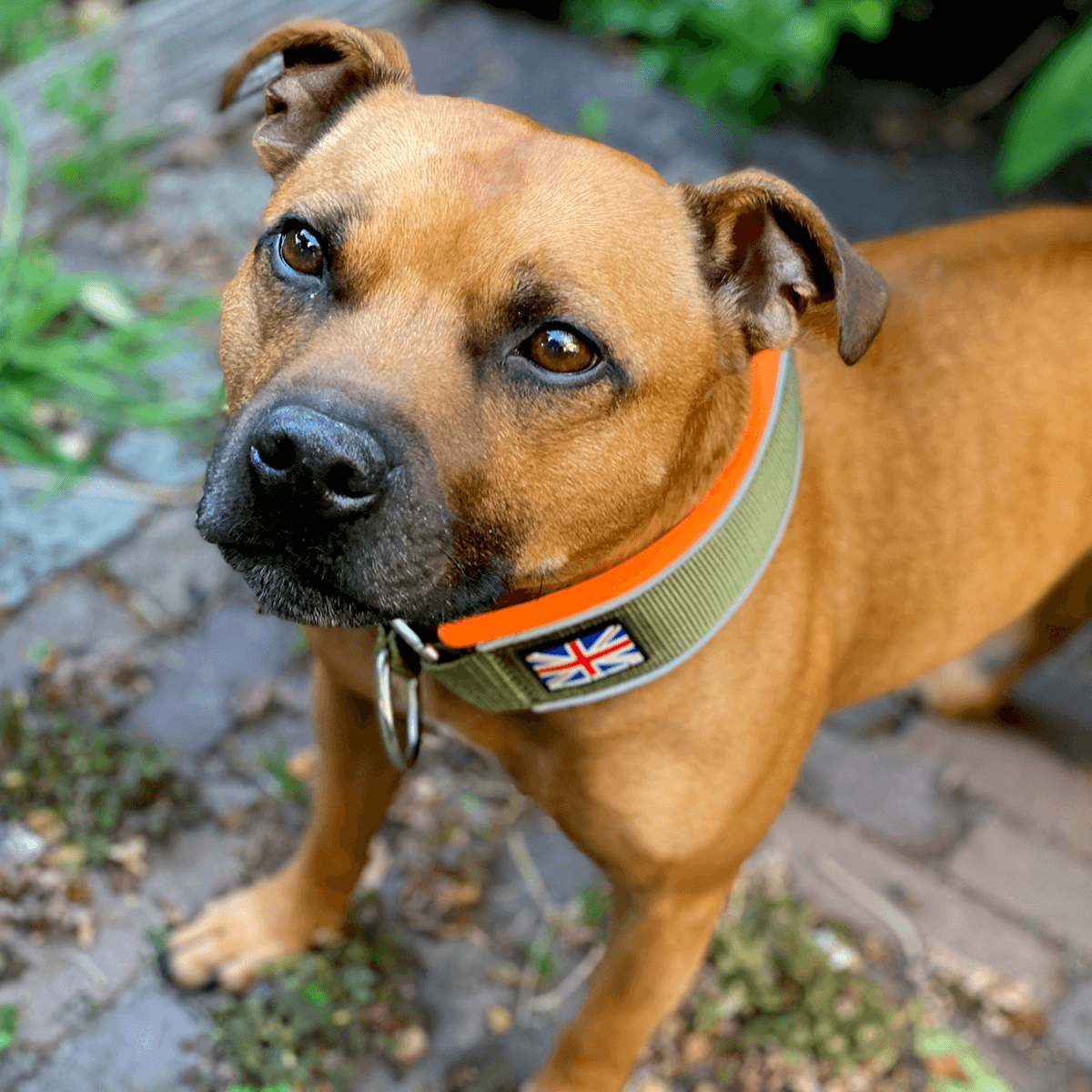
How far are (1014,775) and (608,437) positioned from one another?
8.09ft

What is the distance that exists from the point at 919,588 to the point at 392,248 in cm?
151

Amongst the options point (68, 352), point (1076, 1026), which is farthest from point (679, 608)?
point (68, 352)

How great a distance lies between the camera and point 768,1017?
122 inches

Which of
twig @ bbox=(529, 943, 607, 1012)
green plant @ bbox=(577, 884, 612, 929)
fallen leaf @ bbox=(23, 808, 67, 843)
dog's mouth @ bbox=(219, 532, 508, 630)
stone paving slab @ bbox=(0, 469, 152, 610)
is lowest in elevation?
fallen leaf @ bbox=(23, 808, 67, 843)

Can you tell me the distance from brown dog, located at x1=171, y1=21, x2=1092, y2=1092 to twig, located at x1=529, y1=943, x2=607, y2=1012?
284 mm

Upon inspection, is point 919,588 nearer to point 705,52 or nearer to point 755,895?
point 755,895

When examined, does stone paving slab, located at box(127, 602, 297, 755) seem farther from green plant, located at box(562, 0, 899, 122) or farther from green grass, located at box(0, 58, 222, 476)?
green plant, located at box(562, 0, 899, 122)

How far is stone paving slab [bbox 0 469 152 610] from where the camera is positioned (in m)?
3.62

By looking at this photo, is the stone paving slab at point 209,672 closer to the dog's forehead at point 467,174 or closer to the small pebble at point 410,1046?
→ the small pebble at point 410,1046

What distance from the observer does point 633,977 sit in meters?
2.55

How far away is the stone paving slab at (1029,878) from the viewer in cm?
342

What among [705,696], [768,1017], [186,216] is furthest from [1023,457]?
[186,216]

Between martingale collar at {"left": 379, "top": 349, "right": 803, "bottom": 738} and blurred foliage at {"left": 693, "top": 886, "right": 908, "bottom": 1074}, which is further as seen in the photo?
blurred foliage at {"left": 693, "top": 886, "right": 908, "bottom": 1074}

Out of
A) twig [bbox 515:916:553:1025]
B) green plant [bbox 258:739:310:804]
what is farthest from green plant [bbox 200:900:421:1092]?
green plant [bbox 258:739:310:804]
